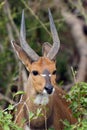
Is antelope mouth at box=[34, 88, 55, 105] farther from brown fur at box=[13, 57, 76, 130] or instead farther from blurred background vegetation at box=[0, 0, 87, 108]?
blurred background vegetation at box=[0, 0, 87, 108]

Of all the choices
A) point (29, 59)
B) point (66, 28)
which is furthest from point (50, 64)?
point (66, 28)

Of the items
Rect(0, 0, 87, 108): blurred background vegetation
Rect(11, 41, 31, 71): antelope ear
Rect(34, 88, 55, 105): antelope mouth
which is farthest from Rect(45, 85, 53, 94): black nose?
Rect(0, 0, 87, 108): blurred background vegetation

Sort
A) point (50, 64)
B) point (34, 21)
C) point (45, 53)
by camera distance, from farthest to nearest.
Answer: point (34, 21)
point (45, 53)
point (50, 64)

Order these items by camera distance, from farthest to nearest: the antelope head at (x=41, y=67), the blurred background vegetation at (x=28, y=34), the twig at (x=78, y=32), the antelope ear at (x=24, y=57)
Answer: the twig at (x=78, y=32) → the blurred background vegetation at (x=28, y=34) → the antelope ear at (x=24, y=57) → the antelope head at (x=41, y=67)

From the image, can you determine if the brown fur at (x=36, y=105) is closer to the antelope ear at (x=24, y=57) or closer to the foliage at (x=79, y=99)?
the antelope ear at (x=24, y=57)

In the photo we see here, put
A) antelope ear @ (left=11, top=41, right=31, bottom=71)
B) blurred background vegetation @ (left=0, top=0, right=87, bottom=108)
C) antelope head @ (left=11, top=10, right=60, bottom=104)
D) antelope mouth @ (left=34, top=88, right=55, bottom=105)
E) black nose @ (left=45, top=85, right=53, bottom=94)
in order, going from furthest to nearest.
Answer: blurred background vegetation @ (left=0, top=0, right=87, bottom=108), antelope ear @ (left=11, top=41, right=31, bottom=71), antelope mouth @ (left=34, top=88, right=55, bottom=105), antelope head @ (left=11, top=10, right=60, bottom=104), black nose @ (left=45, top=85, right=53, bottom=94)

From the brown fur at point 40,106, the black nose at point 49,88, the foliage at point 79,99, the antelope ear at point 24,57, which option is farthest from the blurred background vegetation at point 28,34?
the black nose at point 49,88

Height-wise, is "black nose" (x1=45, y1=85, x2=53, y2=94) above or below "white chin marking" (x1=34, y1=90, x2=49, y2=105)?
above

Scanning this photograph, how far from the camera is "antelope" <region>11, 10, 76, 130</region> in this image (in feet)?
25.0

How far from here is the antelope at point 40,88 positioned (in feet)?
25.0

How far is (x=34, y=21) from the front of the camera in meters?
11.4

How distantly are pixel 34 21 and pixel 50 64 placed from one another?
373 cm

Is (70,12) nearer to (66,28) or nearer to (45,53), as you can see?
(66,28)

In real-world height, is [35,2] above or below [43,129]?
above
